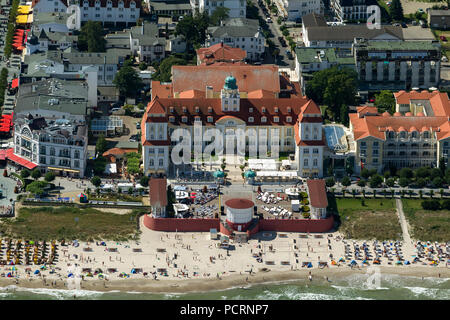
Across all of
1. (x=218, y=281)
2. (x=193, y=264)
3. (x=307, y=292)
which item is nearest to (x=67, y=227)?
(x=193, y=264)

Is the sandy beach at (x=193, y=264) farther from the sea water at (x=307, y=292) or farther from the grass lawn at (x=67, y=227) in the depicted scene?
the grass lawn at (x=67, y=227)

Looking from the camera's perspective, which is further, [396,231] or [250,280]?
[396,231]

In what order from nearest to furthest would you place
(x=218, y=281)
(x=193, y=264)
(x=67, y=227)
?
(x=218, y=281)
(x=193, y=264)
(x=67, y=227)

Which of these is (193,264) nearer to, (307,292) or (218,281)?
(218,281)

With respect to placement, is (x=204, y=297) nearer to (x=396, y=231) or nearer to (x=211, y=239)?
(x=211, y=239)

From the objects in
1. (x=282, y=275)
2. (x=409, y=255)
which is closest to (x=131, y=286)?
(x=282, y=275)

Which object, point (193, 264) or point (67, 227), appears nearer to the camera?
point (193, 264)

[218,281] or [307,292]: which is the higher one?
[218,281]

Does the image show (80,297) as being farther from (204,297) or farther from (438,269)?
(438,269)
